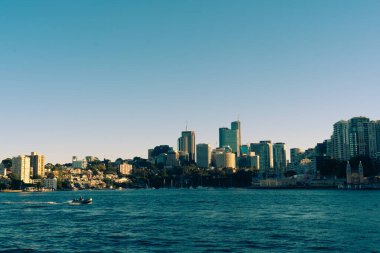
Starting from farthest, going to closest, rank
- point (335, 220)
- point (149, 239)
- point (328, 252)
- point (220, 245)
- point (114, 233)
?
point (335, 220) → point (114, 233) → point (149, 239) → point (220, 245) → point (328, 252)

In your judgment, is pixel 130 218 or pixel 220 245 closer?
pixel 220 245

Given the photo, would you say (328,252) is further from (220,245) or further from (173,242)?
(173,242)

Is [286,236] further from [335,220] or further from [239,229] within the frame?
[335,220]

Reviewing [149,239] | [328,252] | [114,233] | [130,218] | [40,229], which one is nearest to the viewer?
[328,252]

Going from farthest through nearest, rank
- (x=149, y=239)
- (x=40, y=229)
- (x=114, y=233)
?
(x=40, y=229)
(x=114, y=233)
(x=149, y=239)

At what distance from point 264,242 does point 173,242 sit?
10837mm

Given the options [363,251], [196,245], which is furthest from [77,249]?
[363,251]

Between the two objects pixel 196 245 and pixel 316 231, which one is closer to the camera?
pixel 196 245

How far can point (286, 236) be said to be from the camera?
5728 centimetres

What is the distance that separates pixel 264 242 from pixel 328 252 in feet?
26.2

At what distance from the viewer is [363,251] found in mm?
47656

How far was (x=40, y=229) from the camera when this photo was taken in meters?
67.5

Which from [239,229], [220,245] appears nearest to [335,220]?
[239,229]

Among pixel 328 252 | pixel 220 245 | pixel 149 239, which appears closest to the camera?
pixel 328 252
